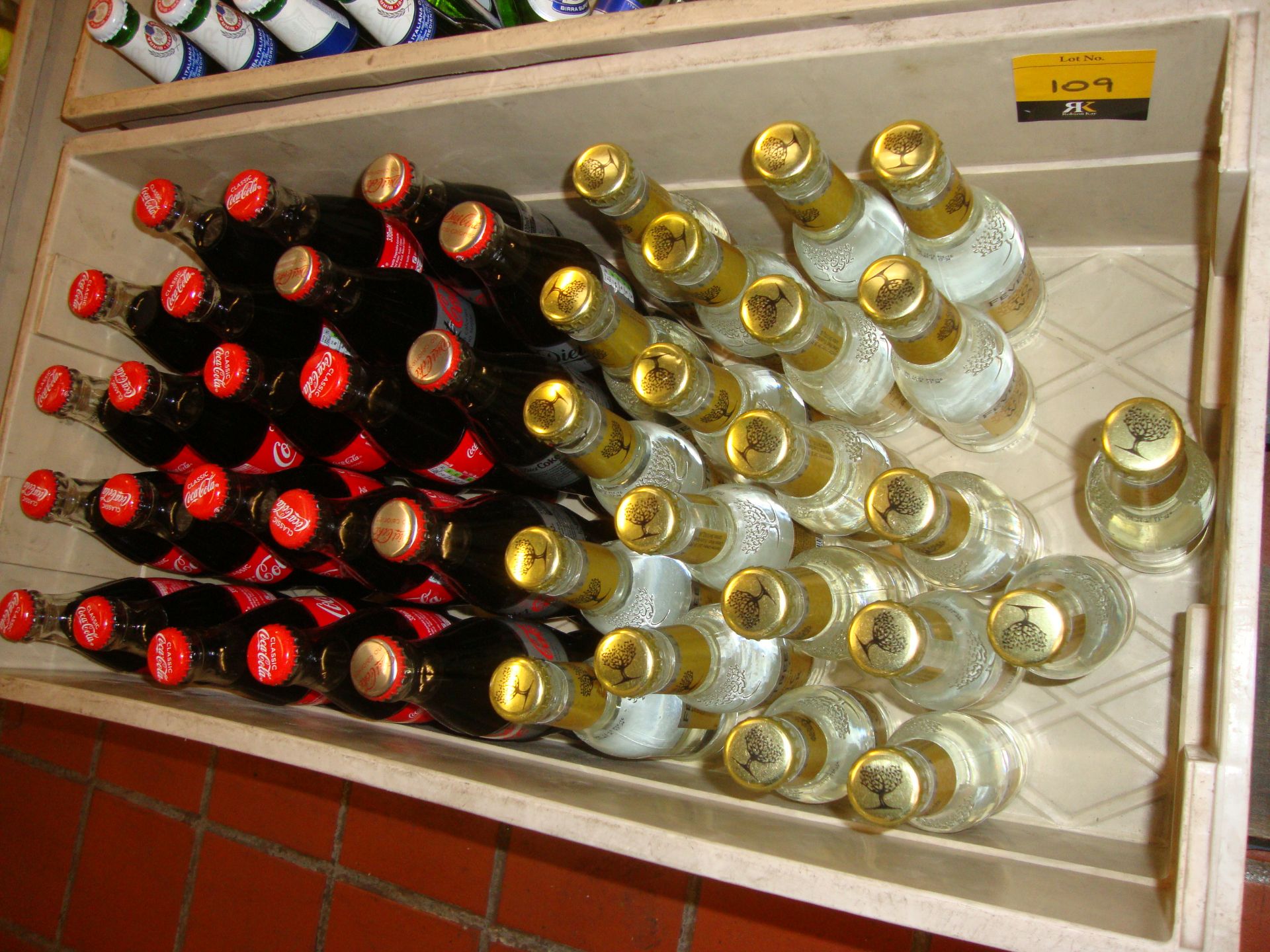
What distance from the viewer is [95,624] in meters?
0.93

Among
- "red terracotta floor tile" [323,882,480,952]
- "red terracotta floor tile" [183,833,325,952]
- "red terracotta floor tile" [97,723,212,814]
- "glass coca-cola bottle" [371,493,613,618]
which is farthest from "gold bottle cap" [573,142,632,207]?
"red terracotta floor tile" [97,723,212,814]

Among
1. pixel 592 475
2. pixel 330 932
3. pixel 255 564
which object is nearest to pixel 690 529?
pixel 592 475

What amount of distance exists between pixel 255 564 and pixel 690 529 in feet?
2.34

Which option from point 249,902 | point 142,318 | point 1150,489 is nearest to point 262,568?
point 142,318

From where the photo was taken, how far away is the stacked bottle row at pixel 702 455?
0.58 meters

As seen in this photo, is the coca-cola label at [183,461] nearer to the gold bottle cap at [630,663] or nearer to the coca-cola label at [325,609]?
the coca-cola label at [325,609]

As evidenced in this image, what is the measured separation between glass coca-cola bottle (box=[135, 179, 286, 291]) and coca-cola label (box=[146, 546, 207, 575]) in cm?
36

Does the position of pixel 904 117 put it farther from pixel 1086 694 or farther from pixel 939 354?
pixel 1086 694

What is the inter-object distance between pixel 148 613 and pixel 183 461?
0.20m

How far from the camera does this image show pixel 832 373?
0.70 meters

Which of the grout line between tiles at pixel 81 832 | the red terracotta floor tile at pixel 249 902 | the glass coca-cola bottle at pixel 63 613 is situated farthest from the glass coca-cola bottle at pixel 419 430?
the grout line between tiles at pixel 81 832

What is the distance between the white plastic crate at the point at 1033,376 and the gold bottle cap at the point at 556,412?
0.26 metres

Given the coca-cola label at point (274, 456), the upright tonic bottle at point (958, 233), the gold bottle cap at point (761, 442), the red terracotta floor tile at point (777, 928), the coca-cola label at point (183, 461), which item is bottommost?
the red terracotta floor tile at point (777, 928)

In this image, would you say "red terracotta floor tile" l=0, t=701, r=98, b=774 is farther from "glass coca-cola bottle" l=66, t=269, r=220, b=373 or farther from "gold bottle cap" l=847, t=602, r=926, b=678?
"gold bottle cap" l=847, t=602, r=926, b=678
